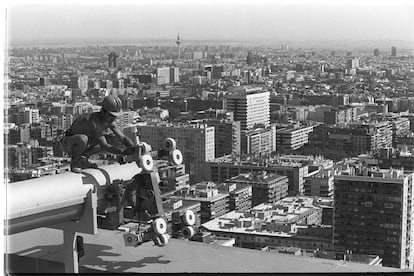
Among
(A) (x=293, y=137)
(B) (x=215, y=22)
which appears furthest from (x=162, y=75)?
(B) (x=215, y=22)

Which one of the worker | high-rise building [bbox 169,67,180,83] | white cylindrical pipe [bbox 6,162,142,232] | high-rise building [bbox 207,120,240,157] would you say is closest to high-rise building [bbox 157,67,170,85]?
high-rise building [bbox 169,67,180,83]

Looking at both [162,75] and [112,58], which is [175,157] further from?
[162,75]

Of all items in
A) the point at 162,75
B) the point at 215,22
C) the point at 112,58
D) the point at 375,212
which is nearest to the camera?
the point at 215,22

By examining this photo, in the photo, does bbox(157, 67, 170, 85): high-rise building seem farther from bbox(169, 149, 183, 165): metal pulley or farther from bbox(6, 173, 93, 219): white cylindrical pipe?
bbox(6, 173, 93, 219): white cylindrical pipe

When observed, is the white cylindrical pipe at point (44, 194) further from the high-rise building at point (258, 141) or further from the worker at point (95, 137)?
the high-rise building at point (258, 141)

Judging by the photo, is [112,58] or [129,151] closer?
[129,151]

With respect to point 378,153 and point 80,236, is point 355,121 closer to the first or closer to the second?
point 378,153

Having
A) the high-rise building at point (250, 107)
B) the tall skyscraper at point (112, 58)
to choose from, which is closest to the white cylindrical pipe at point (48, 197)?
the tall skyscraper at point (112, 58)

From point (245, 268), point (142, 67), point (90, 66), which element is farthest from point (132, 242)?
point (142, 67)
